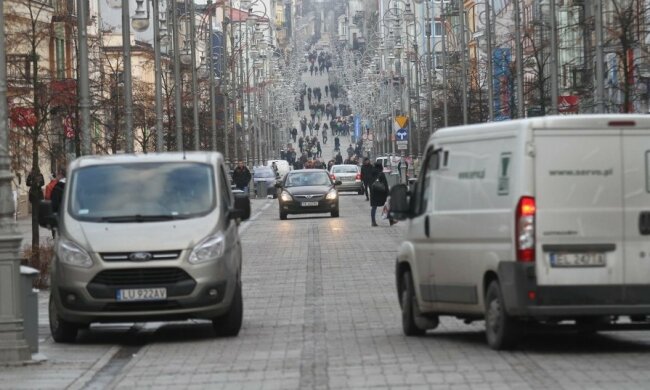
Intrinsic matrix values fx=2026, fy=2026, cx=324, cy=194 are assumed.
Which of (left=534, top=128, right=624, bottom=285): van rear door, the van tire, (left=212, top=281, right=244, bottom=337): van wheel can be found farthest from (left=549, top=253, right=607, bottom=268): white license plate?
(left=212, top=281, right=244, bottom=337): van wheel

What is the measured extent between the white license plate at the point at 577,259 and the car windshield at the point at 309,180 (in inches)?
1749

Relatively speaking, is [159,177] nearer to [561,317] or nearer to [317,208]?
[561,317]

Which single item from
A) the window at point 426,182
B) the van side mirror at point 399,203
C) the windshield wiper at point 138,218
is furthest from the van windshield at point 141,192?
the window at point 426,182

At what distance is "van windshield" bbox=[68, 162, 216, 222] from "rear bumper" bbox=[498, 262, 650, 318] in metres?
4.63

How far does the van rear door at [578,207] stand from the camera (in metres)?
16.6

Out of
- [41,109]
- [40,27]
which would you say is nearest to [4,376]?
[41,109]

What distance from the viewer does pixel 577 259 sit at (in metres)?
16.7

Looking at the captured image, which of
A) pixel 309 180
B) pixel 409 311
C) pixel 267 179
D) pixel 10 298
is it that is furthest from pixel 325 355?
pixel 267 179

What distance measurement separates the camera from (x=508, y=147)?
55.6 feet

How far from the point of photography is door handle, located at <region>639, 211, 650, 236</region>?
16.8 m

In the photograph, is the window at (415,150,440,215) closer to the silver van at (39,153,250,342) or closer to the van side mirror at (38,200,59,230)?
the silver van at (39,153,250,342)

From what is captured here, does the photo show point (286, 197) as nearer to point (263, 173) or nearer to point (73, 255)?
point (263, 173)

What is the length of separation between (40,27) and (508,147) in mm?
24882

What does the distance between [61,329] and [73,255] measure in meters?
0.87
